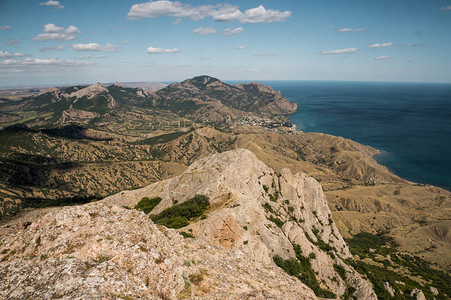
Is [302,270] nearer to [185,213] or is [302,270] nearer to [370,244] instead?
[185,213]

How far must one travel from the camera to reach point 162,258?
18.5 meters

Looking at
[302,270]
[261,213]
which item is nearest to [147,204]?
[261,213]

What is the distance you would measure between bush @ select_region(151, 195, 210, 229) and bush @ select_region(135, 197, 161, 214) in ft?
34.7

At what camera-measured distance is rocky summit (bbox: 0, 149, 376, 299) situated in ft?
44.8

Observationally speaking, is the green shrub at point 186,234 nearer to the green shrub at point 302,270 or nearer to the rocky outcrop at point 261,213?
the rocky outcrop at point 261,213

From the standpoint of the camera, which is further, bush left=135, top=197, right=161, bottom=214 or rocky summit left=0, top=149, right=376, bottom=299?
bush left=135, top=197, right=161, bottom=214

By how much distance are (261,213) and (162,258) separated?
29.4 metres

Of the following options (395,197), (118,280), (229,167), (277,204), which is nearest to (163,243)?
(118,280)

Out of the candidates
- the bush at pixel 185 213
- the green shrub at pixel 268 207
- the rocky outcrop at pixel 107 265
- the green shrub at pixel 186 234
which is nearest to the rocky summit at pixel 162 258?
the rocky outcrop at pixel 107 265

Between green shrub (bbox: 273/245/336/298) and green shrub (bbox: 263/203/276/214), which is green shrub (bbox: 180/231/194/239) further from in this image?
green shrub (bbox: 263/203/276/214)

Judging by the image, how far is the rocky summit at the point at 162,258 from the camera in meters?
13.7

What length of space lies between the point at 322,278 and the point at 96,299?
A: 47.4 meters

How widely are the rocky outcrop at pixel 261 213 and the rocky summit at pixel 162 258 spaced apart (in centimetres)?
24

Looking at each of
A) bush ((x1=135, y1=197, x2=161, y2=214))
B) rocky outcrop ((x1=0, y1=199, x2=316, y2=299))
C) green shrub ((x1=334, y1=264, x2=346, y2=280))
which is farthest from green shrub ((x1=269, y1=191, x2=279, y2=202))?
rocky outcrop ((x1=0, y1=199, x2=316, y2=299))
